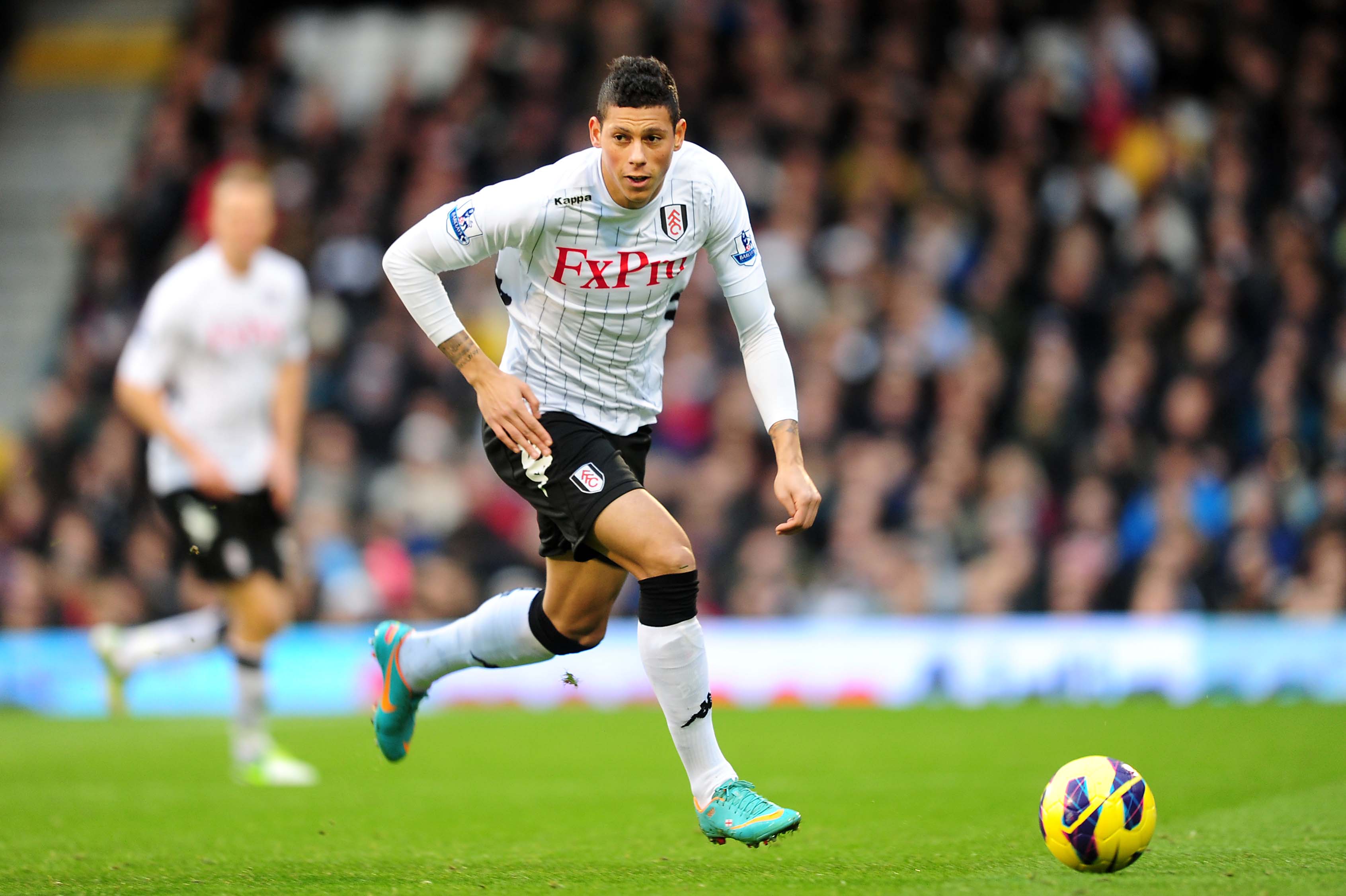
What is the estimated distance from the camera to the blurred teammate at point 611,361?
508cm

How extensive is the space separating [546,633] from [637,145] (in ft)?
5.86

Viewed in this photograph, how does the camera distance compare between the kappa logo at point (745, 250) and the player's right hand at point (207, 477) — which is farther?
the player's right hand at point (207, 477)

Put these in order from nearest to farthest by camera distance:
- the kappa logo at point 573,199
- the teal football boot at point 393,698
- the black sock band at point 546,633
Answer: the kappa logo at point 573,199 < the black sock band at point 546,633 < the teal football boot at point 393,698

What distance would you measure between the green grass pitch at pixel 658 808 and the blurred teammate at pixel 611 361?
1.87 ft

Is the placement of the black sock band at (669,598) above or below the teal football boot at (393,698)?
above

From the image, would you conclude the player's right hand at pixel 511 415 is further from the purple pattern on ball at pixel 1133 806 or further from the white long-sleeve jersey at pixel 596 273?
the purple pattern on ball at pixel 1133 806

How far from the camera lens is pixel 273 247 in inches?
639

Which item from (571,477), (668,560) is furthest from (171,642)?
(668,560)

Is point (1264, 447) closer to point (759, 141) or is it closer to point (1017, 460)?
point (1017, 460)

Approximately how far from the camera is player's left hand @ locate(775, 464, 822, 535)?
5.00m

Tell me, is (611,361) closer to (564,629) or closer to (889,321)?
(564,629)

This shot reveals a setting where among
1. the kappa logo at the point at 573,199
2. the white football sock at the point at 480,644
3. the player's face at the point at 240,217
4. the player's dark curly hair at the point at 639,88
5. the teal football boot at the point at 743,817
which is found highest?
the player's dark curly hair at the point at 639,88

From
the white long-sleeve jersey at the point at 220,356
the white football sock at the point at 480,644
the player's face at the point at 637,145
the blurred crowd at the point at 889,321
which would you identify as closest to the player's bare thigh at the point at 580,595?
the white football sock at the point at 480,644

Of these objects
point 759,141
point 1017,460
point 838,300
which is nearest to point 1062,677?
point 1017,460
